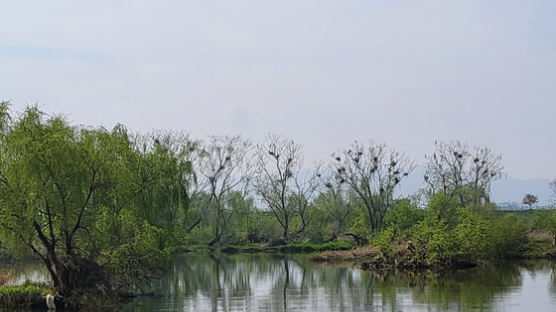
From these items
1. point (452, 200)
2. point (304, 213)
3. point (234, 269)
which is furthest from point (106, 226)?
point (304, 213)

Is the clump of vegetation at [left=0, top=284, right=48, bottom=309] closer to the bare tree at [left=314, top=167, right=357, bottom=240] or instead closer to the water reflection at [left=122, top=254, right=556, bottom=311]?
the water reflection at [left=122, top=254, right=556, bottom=311]

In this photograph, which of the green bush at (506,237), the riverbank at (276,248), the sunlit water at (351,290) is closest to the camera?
the sunlit water at (351,290)

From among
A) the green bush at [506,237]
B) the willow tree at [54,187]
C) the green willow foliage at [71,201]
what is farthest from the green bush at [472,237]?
the willow tree at [54,187]

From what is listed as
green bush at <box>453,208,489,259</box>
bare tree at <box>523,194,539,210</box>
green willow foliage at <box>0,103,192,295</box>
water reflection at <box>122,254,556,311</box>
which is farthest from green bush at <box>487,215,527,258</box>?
bare tree at <box>523,194,539,210</box>

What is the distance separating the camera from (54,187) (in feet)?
79.1

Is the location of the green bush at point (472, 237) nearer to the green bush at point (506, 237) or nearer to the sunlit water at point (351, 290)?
the green bush at point (506, 237)

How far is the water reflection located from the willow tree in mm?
2824

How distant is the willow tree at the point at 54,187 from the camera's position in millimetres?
23297

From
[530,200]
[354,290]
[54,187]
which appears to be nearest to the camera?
[54,187]

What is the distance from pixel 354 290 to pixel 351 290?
12cm

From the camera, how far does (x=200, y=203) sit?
228ft

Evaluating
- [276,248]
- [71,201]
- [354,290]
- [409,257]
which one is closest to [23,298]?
[71,201]

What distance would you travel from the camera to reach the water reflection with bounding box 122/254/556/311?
75.7 feet

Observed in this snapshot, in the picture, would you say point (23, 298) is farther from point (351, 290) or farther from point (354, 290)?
point (354, 290)
